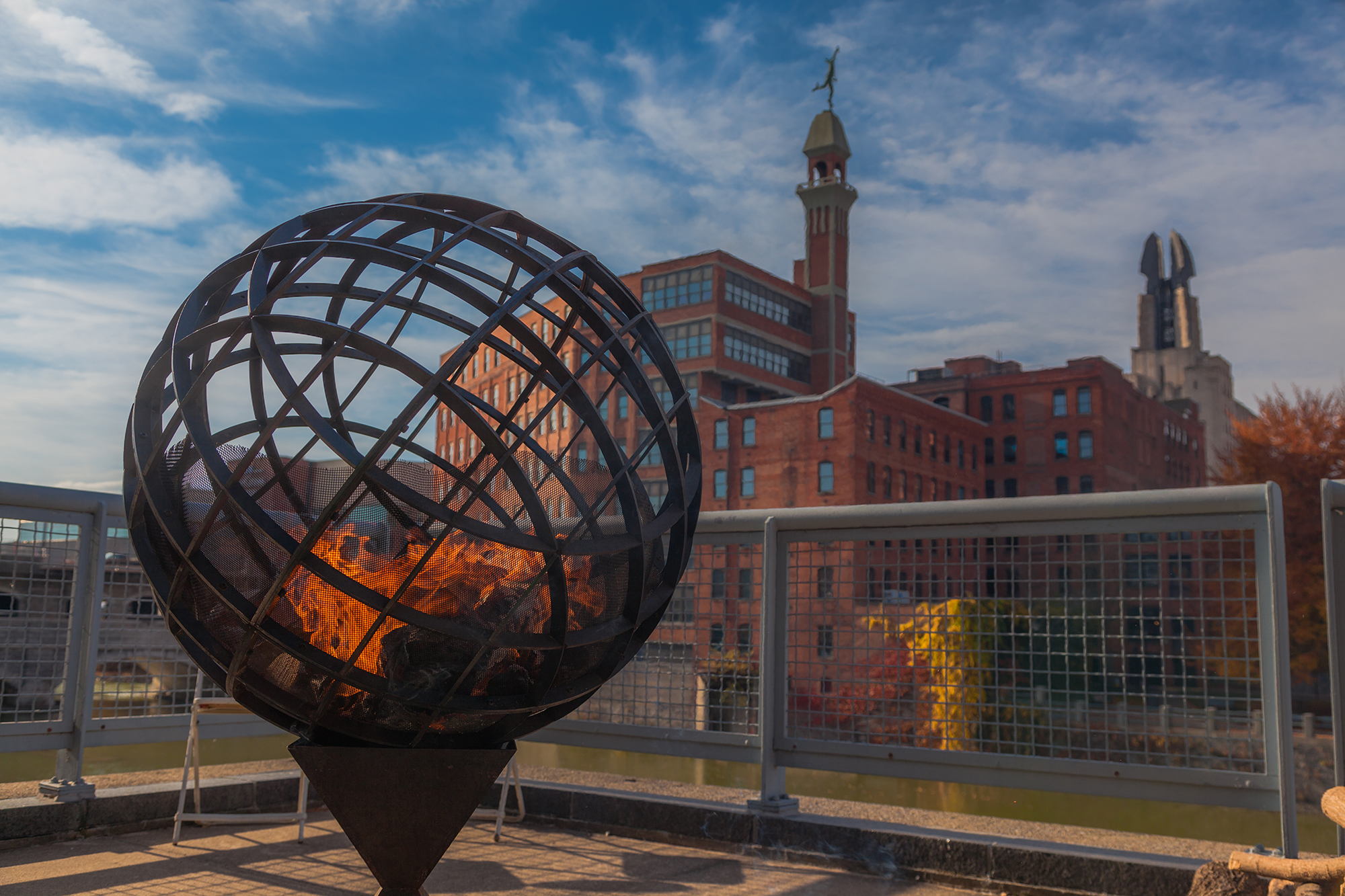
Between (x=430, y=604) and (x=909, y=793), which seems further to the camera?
(x=909, y=793)

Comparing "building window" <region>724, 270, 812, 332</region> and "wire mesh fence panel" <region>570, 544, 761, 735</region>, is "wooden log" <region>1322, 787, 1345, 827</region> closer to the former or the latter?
"wire mesh fence panel" <region>570, 544, 761, 735</region>

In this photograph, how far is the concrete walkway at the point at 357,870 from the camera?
4230 mm

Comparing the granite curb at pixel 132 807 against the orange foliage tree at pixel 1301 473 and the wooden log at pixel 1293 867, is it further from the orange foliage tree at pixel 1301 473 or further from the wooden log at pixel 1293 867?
the orange foliage tree at pixel 1301 473

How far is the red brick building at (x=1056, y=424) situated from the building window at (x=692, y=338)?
2024cm

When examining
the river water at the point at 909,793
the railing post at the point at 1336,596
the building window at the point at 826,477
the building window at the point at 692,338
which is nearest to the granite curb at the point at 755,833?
the railing post at the point at 1336,596

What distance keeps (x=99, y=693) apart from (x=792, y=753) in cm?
399

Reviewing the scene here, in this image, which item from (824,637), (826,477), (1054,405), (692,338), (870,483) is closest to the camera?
(824,637)

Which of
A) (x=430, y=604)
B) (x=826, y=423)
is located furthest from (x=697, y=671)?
(x=826, y=423)

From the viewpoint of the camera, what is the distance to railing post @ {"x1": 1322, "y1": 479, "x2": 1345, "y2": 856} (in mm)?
3881

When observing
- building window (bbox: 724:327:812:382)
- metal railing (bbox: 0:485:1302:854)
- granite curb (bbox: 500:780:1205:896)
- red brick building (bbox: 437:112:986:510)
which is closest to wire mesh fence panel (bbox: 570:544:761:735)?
metal railing (bbox: 0:485:1302:854)

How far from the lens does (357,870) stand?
181 inches

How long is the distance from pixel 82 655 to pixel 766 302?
60592 millimetres

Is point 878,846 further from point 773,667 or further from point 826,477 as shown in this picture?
point 826,477

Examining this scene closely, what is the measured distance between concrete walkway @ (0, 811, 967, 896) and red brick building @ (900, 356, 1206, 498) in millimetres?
62316
